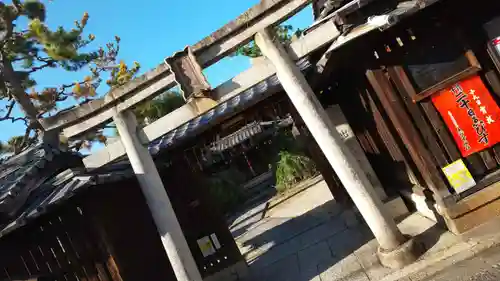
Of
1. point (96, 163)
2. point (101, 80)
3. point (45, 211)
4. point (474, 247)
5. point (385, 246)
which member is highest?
point (101, 80)

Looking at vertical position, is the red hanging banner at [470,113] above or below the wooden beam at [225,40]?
below

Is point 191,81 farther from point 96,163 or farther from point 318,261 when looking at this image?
point 318,261

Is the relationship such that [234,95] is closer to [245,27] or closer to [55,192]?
[245,27]

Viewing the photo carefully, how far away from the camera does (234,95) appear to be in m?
7.23

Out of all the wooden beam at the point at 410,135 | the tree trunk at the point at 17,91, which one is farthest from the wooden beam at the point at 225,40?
the tree trunk at the point at 17,91

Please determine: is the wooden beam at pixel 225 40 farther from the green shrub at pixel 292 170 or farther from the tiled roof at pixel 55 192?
the green shrub at pixel 292 170

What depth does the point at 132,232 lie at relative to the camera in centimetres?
902

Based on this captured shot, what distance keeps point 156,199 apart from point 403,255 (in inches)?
187

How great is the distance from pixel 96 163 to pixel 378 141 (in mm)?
7378

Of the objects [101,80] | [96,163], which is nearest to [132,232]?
[96,163]

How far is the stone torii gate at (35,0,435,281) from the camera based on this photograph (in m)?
7.00

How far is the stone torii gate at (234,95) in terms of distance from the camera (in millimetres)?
7000

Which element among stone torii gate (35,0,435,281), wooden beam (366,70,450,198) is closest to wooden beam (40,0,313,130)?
stone torii gate (35,0,435,281)

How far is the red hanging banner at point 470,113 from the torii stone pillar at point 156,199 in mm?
5619
